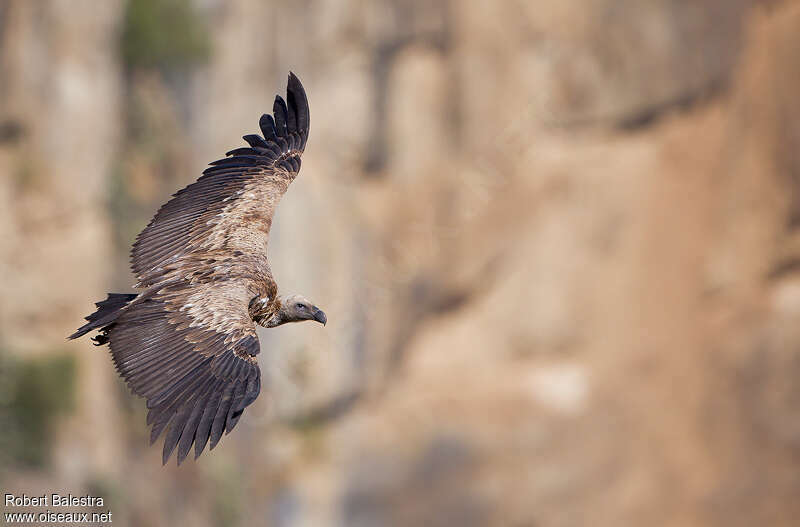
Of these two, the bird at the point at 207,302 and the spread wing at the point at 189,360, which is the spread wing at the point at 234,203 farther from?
the spread wing at the point at 189,360

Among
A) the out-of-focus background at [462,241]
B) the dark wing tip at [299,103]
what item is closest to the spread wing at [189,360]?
the dark wing tip at [299,103]

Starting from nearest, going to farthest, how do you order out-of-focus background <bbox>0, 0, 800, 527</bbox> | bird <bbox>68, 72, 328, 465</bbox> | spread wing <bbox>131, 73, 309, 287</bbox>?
bird <bbox>68, 72, 328, 465</bbox> < spread wing <bbox>131, 73, 309, 287</bbox> < out-of-focus background <bbox>0, 0, 800, 527</bbox>

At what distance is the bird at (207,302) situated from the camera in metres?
7.86

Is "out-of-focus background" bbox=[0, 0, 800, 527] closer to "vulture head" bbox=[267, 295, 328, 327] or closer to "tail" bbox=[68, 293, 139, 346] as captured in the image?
"vulture head" bbox=[267, 295, 328, 327]

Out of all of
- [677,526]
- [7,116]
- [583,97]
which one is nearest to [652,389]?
[677,526]

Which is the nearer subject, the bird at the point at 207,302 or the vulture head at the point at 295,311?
the bird at the point at 207,302

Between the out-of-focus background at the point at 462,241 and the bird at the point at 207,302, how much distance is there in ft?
38.1

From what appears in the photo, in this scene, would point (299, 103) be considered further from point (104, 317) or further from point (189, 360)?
point (189, 360)

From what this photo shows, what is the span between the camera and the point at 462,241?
83.5 feet

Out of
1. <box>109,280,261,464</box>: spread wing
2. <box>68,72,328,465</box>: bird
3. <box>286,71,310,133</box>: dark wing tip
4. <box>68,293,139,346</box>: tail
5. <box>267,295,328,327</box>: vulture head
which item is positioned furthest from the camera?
<box>286,71,310,133</box>: dark wing tip

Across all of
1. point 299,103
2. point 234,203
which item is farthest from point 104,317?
point 299,103

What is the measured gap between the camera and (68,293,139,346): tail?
26.9ft

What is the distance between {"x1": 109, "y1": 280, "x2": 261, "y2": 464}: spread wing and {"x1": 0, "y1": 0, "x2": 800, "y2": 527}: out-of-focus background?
509 inches

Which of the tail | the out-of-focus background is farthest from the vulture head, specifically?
the out-of-focus background
